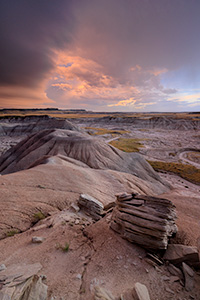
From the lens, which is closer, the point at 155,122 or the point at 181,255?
the point at 181,255

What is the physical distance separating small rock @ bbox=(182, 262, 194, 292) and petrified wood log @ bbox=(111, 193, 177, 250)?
865 millimetres

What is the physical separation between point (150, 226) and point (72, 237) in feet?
11.5

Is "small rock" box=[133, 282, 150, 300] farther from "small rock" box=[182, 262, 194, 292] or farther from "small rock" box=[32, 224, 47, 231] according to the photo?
"small rock" box=[32, 224, 47, 231]

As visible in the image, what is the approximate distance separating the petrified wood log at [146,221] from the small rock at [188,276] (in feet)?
2.84

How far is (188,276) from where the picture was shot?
459cm

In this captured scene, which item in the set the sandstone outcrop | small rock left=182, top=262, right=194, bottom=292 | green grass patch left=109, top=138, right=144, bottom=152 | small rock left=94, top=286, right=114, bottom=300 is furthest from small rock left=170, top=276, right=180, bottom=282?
green grass patch left=109, top=138, right=144, bottom=152

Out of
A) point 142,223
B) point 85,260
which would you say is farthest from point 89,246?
point 142,223

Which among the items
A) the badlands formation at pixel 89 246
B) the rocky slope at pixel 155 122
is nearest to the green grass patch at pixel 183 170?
the badlands formation at pixel 89 246

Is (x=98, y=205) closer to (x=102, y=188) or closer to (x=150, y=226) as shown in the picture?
(x=150, y=226)

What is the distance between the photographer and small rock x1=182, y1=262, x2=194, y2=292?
170 inches

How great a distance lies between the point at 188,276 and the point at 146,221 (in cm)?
206

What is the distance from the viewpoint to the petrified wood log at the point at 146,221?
586 centimetres

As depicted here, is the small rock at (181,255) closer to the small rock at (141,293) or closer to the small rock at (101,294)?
the small rock at (141,293)

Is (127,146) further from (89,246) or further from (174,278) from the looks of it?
(174,278)
